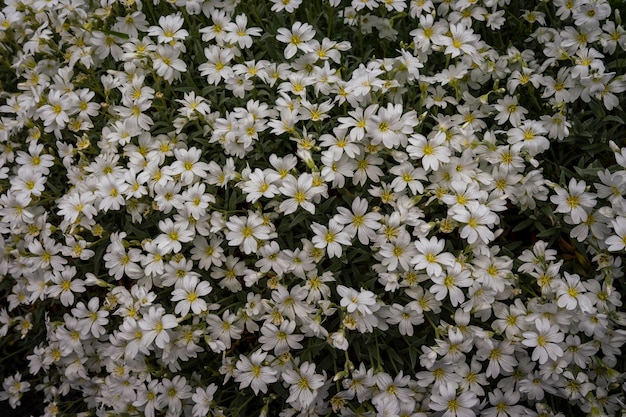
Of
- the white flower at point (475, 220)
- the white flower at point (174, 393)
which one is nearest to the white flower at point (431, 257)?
the white flower at point (475, 220)

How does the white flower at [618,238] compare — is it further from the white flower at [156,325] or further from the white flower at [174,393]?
the white flower at [174,393]

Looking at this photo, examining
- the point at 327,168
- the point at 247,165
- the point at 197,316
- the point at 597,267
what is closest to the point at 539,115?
the point at 597,267

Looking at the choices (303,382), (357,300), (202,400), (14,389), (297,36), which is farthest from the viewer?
(14,389)

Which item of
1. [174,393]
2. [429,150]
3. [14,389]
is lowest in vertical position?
[14,389]

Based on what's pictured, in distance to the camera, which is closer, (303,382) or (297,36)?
(303,382)

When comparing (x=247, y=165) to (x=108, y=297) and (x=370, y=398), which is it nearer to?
(x=108, y=297)

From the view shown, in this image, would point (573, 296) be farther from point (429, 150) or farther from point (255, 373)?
point (255, 373)

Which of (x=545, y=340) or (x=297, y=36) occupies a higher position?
(x=297, y=36)

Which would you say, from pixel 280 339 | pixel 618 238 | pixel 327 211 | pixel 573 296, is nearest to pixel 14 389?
pixel 280 339

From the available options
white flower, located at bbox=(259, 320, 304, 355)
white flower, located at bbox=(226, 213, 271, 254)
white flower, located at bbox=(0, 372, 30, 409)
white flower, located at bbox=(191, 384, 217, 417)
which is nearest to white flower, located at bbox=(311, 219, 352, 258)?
white flower, located at bbox=(226, 213, 271, 254)
